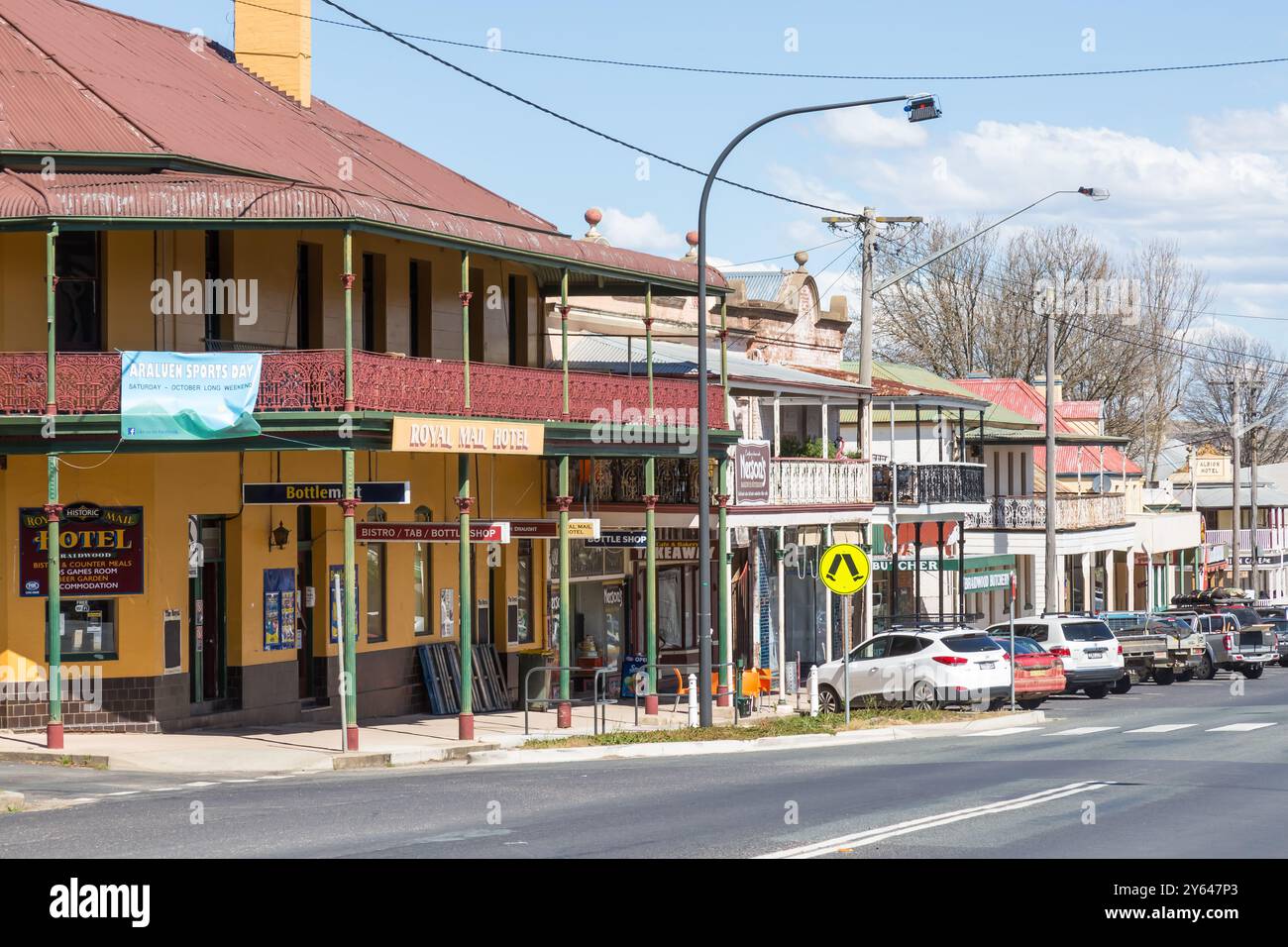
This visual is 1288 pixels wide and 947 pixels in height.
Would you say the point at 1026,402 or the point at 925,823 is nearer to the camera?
the point at 925,823

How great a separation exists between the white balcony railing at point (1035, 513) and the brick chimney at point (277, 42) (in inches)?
1000

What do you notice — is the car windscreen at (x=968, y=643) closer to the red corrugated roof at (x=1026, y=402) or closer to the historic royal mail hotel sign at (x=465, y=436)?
the historic royal mail hotel sign at (x=465, y=436)

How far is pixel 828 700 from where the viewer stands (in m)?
31.4

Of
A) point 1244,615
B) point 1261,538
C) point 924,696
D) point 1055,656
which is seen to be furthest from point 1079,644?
point 1261,538

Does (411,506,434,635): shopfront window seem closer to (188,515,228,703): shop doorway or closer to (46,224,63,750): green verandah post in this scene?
(188,515,228,703): shop doorway

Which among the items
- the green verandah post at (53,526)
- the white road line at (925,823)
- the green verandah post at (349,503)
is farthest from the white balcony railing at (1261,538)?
the green verandah post at (53,526)

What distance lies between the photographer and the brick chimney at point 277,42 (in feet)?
104

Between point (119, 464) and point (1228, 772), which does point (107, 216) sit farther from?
point (1228, 772)

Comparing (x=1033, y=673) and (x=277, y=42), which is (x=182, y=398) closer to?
(x=277, y=42)

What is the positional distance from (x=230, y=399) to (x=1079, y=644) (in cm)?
2014

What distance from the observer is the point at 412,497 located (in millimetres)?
28906

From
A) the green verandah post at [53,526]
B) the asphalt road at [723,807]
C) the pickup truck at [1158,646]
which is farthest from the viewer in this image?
the pickup truck at [1158,646]
